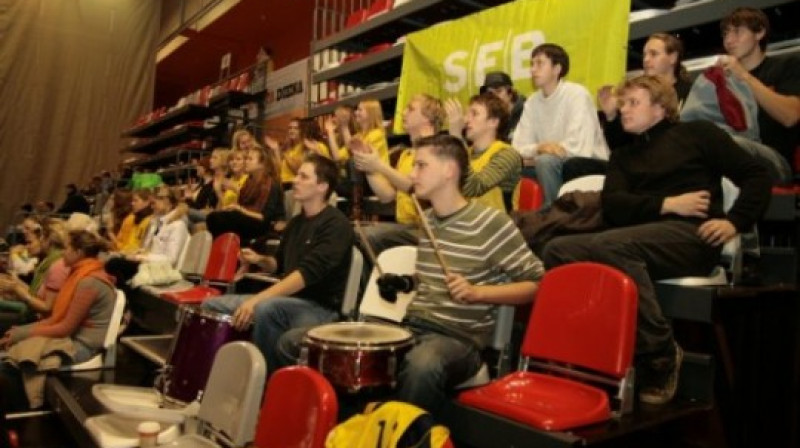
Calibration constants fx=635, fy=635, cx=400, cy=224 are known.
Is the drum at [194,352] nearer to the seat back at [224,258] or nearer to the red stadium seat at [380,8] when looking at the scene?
the seat back at [224,258]

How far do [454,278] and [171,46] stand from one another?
14.4 meters

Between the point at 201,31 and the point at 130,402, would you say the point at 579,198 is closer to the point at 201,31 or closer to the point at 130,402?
the point at 130,402

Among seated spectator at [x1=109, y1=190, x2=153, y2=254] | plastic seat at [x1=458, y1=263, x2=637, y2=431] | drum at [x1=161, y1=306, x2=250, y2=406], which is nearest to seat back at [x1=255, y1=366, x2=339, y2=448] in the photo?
plastic seat at [x1=458, y1=263, x2=637, y2=431]

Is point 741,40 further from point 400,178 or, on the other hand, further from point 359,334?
point 359,334

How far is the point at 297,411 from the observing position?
185 cm

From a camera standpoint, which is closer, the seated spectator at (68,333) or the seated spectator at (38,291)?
the seated spectator at (68,333)

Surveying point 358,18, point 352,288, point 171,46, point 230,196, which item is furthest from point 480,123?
point 171,46

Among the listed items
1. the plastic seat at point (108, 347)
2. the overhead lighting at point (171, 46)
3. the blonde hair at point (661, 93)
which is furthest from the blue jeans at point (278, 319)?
the overhead lighting at point (171, 46)

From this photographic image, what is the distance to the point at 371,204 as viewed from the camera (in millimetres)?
4832

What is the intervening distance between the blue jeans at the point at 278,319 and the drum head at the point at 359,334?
0.65 m

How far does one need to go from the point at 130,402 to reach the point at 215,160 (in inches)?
154

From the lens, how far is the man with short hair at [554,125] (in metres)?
3.50

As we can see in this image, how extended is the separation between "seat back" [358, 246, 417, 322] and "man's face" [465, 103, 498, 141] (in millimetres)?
1049

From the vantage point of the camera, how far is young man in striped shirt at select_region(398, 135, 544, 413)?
208 centimetres
